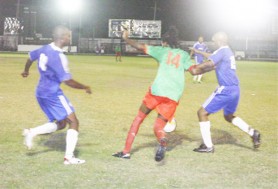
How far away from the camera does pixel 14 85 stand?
1830 cm

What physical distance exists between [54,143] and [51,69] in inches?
76.8

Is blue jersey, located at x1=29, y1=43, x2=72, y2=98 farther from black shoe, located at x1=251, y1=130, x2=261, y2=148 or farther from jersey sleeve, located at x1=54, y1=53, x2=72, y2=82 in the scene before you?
black shoe, located at x1=251, y1=130, x2=261, y2=148

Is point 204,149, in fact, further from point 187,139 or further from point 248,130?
point 187,139

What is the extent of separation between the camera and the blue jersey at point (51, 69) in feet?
22.0

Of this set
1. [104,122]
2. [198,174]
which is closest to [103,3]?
[104,122]

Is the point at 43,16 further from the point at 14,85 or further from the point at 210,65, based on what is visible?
the point at 210,65

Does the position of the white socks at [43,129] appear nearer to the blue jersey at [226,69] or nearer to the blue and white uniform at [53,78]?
the blue and white uniform at [53,78]

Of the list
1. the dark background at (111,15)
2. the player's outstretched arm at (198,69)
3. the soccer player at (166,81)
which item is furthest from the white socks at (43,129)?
the dark background at (111,15)

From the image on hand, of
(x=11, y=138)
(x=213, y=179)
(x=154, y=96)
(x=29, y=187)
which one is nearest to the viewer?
(x=29, y=187)

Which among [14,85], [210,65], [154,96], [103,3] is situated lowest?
[14,85]

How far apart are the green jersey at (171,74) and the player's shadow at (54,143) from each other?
188 cm

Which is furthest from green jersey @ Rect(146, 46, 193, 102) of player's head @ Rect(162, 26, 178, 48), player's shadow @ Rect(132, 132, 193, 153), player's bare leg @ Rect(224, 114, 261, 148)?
player's bare leg @ Rect(224, 114, 261, 148)

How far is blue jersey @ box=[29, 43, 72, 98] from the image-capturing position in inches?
264

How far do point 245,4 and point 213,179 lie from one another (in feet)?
180
